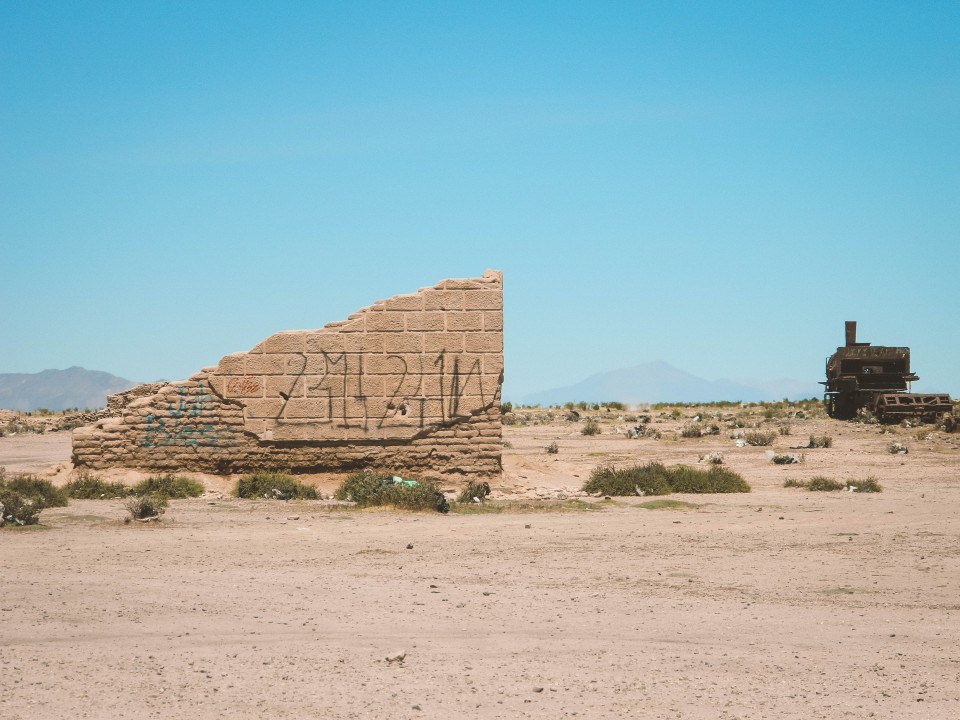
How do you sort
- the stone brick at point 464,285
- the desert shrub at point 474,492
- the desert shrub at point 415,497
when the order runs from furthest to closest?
the stone brick at point 464,285
the desert shrub at point 474,492
the desert shrub at point 415,497

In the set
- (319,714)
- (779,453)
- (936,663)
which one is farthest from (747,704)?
(779,453)

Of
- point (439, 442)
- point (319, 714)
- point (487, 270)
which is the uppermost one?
point (487, 270)

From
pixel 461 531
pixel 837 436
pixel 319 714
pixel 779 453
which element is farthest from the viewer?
pixel 837 436

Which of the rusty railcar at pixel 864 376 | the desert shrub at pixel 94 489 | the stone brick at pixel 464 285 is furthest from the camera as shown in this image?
the rusty railcar at pixel 864 376

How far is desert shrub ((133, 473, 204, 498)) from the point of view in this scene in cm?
1750

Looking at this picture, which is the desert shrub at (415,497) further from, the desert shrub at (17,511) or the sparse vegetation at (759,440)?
the sparse vegetation at (759,440)

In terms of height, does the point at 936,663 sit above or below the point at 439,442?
below

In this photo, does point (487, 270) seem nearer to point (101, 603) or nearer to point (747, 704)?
point (101, 603)

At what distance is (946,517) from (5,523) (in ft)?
41.1

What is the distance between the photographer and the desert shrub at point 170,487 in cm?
1750

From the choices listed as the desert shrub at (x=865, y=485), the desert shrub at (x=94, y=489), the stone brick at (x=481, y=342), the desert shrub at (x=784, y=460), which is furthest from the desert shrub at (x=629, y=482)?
the desert shrub at (x=94, y=489)

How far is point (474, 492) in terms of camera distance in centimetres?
1702

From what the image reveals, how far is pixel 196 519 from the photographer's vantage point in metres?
15.2

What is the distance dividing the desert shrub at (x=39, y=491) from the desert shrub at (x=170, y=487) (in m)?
1.18
